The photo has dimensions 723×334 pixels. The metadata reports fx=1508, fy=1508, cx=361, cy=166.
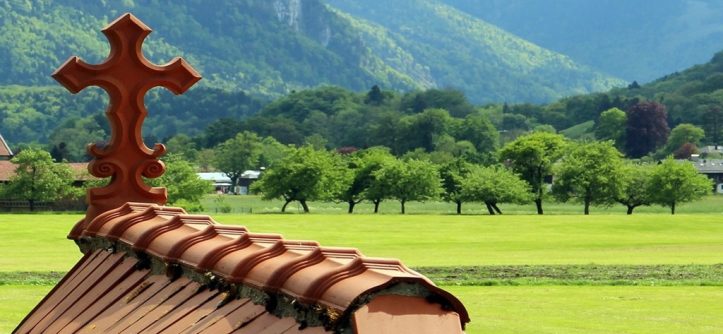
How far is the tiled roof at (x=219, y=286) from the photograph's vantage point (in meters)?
3.86

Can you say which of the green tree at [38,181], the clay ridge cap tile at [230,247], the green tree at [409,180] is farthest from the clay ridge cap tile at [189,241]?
the green tree at [409,180]

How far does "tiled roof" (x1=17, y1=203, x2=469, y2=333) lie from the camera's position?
3861 millimetres

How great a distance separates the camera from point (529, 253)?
180 ft

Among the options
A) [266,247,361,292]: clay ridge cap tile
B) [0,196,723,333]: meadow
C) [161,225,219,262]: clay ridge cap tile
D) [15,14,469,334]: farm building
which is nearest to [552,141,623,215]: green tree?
[0,196,723,333]: meadow

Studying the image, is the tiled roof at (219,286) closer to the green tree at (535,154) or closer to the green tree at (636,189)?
the green tree at (636,189)

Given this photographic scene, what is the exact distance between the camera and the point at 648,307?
27.5m

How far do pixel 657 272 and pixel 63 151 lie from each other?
14869cm

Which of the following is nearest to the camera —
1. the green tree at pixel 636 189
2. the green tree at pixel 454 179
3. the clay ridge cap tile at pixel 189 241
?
the clay ridge cap tile at pixel 189 241

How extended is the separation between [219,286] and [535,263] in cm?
4166

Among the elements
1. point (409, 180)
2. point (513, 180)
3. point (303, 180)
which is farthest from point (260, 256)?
point (303, 180)

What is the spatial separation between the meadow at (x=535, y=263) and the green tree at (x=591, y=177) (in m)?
31.7

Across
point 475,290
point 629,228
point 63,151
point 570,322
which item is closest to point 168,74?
point 570,322

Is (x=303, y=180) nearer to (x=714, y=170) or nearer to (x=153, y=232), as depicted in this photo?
(x=714, y=170)

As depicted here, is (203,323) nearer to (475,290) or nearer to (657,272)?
(475,290)
